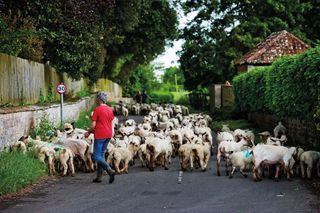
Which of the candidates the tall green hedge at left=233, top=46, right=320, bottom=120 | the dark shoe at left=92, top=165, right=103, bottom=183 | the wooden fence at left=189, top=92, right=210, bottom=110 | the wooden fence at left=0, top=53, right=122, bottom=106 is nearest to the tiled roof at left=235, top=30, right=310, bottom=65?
the tall green hedge at left=233, top=46, right=320, bottom=120

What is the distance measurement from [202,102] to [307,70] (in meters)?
35.7

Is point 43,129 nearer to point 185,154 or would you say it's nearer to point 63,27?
point 185,154

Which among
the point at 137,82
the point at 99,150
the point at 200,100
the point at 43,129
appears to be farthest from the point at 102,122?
the point at 137,82

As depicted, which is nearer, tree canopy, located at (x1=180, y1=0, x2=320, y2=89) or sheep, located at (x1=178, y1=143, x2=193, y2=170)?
sheep, located at (x1=178, y1=143, x2=193, y2=170)

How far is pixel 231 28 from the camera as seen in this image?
152ft

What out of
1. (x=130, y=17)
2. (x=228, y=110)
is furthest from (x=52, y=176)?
(x=130, y=17)

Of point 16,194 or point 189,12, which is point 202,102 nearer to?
point 189,12

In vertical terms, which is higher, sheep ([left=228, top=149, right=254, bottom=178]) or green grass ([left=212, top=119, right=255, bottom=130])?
green grass ([left=212, top=119, right=255, bottom=130])

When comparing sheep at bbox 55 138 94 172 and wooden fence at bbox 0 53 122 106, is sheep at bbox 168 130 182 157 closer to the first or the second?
sheep at bbox 55 138 94 172

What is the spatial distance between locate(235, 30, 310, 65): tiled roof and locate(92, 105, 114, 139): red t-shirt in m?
A: 24.1

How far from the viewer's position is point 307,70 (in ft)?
51.3

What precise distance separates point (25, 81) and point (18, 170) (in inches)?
350

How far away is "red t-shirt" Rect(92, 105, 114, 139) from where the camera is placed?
13.3 metres

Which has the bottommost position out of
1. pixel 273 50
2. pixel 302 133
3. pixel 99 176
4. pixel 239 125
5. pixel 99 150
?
pixel 99 176
